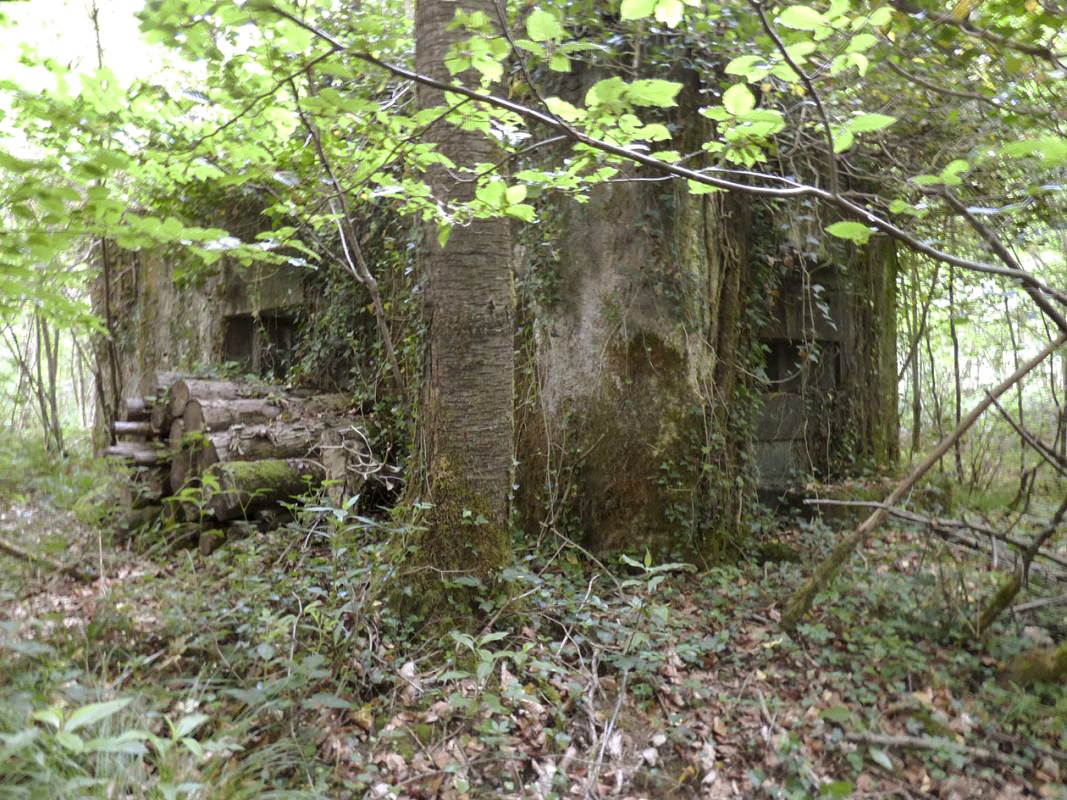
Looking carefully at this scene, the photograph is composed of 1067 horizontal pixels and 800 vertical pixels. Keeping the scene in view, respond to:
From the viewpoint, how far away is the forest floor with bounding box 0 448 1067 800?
2.96 m

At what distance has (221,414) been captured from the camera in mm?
6242

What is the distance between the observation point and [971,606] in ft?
14.5

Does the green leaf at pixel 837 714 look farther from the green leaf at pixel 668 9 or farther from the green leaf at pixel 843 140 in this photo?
the green leaf at pixel 668 9

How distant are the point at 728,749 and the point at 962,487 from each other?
5.31m

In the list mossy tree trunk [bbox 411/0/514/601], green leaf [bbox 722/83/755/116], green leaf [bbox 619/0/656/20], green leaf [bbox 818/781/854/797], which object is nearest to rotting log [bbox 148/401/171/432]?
mossy tree trunk [bbox 411/0/514/601]

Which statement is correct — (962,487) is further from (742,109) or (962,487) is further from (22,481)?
(22,481)

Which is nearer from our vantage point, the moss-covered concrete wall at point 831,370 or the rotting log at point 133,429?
the rotting log at point 133,429

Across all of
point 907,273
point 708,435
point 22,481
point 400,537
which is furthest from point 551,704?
point 907,273

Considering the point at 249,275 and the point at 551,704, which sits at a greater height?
the point at 249,275

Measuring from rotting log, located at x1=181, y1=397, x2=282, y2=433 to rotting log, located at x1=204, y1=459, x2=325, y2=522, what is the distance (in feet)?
1.64

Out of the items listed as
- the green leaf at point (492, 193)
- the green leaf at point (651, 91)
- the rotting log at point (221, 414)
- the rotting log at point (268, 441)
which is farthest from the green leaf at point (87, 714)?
the rotting log at point (221, 414)

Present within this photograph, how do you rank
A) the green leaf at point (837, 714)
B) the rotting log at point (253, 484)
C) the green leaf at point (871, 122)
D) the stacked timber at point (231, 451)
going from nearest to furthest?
the green leaf at point (871, 122) < the green leaf at point (837, 714) < the rotting log at point (253, 484) < the stacked timber at point (231, 451)

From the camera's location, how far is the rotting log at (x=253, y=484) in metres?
5.64

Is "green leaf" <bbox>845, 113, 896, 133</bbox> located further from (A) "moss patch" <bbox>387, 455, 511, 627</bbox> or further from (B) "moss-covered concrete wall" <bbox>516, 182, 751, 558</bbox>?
(B) "moss-covered concrete wall" <bbox>516, 182, 751, 558</bbox>
